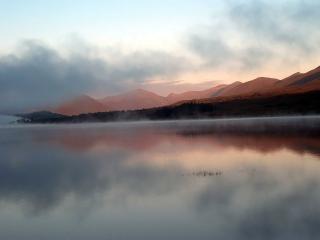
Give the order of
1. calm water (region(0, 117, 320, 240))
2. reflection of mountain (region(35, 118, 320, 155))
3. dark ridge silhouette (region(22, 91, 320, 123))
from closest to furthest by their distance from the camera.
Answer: calm water (region(0, 117, 320, 240)) < reflection of mountain (region(35, 118, 320, 155)) < dark ridge silhouette (region(22, 91, 320, 123))

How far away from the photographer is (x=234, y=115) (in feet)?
577

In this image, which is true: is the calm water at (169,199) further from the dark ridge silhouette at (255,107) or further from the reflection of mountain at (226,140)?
the dark ridge silhouette at (255,107)

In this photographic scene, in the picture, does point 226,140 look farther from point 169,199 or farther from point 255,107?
point 255,107

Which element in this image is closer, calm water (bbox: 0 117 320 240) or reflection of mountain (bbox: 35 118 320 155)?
calm water (bbox: 0 117 320 240)

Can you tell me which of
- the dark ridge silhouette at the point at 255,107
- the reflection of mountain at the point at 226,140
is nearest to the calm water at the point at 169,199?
the reflection of mountain at the point at 226,140

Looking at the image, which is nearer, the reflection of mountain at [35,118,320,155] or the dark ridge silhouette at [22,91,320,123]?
the reflection of mountain at [35,118,320,155]

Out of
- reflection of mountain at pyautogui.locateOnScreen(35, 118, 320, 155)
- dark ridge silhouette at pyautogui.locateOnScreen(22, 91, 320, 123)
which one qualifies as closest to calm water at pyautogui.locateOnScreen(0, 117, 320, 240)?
reflection of mountain at pyautogui.locateOnScreen(35, 118, 320, 155)

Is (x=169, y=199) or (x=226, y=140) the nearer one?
(x=169, y=199)

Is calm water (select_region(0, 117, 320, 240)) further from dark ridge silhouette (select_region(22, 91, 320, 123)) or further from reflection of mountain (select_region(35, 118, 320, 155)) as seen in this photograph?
dark ridge silhouette (select_region(22, 91, 320, 123))

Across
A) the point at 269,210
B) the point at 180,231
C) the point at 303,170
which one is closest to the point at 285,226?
the point at 269,210

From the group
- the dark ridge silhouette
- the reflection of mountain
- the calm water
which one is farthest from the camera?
the dark ridge silhouette

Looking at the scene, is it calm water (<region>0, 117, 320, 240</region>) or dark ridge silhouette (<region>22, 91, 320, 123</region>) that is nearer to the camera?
calm water (<region>0, 117, 320, 240</region>)

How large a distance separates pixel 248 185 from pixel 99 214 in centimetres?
661

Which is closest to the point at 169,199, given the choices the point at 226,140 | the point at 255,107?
the point at 226,140
